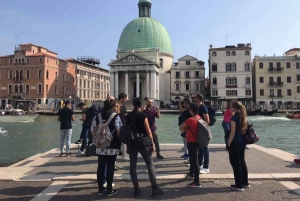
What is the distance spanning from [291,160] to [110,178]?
16.7ft

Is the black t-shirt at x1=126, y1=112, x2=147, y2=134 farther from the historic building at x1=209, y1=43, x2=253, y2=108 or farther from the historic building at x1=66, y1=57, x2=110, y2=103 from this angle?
the historic building at x1=66, y1=57, x2=110, y2=103

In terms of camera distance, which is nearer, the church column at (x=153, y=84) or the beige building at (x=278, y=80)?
the beige building at (x=278, y=80)

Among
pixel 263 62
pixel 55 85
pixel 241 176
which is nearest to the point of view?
pixel 241 176

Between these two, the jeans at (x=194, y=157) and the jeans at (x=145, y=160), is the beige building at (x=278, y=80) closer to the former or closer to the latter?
the jeans at (x=194, y=157)

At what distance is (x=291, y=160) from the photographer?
738cm

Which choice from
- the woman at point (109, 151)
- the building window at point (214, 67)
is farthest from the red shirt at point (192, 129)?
the building window at point (214, 67)

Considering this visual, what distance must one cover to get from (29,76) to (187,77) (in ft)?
102

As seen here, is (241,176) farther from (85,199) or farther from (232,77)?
(232,77)

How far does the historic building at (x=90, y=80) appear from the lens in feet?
209

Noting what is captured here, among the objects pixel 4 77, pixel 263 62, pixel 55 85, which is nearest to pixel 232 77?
pixel 263 62

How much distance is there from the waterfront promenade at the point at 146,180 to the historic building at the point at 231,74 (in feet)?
153

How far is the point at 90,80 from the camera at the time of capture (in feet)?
222

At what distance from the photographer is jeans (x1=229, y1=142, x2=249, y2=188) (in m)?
5.01

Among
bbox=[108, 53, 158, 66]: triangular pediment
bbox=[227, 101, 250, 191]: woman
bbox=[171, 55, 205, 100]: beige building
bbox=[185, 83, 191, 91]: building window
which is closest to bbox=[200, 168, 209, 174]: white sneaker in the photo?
bbox=[227, 101, 250, 191]: woman
